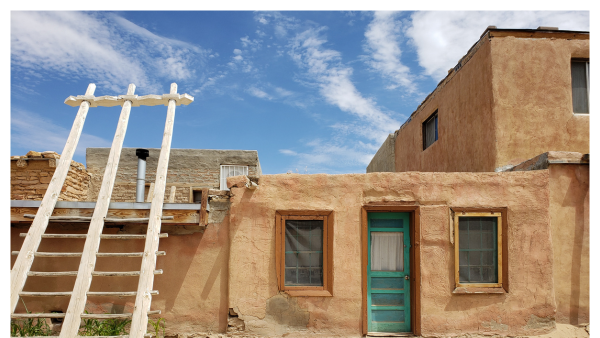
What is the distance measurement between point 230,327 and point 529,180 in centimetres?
525

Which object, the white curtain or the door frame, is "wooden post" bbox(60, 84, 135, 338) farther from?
the white curtain

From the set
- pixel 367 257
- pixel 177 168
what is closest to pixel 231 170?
pixel 177 168

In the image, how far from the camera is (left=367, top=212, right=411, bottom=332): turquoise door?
5938 mm

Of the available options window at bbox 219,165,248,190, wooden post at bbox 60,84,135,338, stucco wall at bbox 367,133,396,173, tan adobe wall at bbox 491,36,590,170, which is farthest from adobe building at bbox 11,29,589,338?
window at bbox 219,165,248,190

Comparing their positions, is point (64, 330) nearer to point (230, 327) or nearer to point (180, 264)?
point (180, 264)

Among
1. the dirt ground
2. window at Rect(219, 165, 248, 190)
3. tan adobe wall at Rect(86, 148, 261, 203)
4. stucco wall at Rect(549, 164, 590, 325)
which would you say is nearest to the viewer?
the dirt ground

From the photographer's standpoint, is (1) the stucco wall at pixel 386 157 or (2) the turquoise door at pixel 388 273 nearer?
(2) the turquoise door at pixel 388 273

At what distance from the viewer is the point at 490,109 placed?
23.9 ft

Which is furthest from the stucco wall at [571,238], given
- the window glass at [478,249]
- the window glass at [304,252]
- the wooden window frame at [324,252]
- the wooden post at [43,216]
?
the wooden post at [43,216]

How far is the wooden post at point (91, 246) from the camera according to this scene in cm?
426

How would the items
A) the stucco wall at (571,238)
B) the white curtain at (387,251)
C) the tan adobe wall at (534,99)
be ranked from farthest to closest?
the tan adobe wall at (534,99) < the white curtain at (387,251) < the stucco wall at (571,238)

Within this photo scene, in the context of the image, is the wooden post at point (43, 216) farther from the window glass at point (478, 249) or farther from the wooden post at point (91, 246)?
the window glass at point (478, 249)

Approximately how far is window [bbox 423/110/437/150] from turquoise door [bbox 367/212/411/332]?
479cm

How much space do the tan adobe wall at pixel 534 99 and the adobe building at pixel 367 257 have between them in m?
1.11
